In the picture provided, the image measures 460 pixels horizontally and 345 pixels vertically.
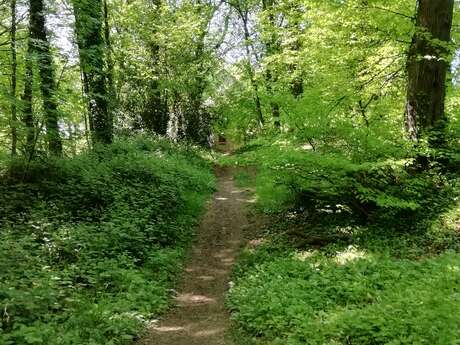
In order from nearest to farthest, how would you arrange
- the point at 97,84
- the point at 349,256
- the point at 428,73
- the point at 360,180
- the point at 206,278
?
the point at 349,256, the point at 206,278, the point at 360,180, the point at 428,73, the point at 97,84

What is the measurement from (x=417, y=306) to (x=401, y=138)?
16.6 feet

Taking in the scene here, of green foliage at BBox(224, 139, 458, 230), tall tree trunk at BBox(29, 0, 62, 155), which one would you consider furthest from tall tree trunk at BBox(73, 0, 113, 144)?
green foliage at BBox(224, 139, 458, 230)

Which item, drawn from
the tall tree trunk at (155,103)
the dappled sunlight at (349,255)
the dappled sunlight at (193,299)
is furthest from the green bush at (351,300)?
the tall tree trunk at (155,103)

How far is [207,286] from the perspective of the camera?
809 cm

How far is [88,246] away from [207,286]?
2389 mm

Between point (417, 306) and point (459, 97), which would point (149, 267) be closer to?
point (417, 306)

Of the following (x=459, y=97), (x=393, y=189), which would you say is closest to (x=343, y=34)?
(x=459, y=97)

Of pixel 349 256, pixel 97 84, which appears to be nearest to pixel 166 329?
pixel 349 256

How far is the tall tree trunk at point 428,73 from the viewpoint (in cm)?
905

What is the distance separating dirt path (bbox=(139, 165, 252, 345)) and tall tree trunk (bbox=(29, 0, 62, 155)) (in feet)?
15.0

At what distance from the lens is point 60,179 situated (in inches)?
406

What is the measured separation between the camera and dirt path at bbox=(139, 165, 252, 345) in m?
6.16

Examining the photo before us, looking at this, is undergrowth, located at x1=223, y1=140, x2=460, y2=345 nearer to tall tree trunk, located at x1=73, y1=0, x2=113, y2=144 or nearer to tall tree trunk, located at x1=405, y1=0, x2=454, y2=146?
tall tree trunk, located at x1=405, y1=0, x2=454, y2=146

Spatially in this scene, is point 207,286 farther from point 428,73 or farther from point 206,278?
point 428,73
